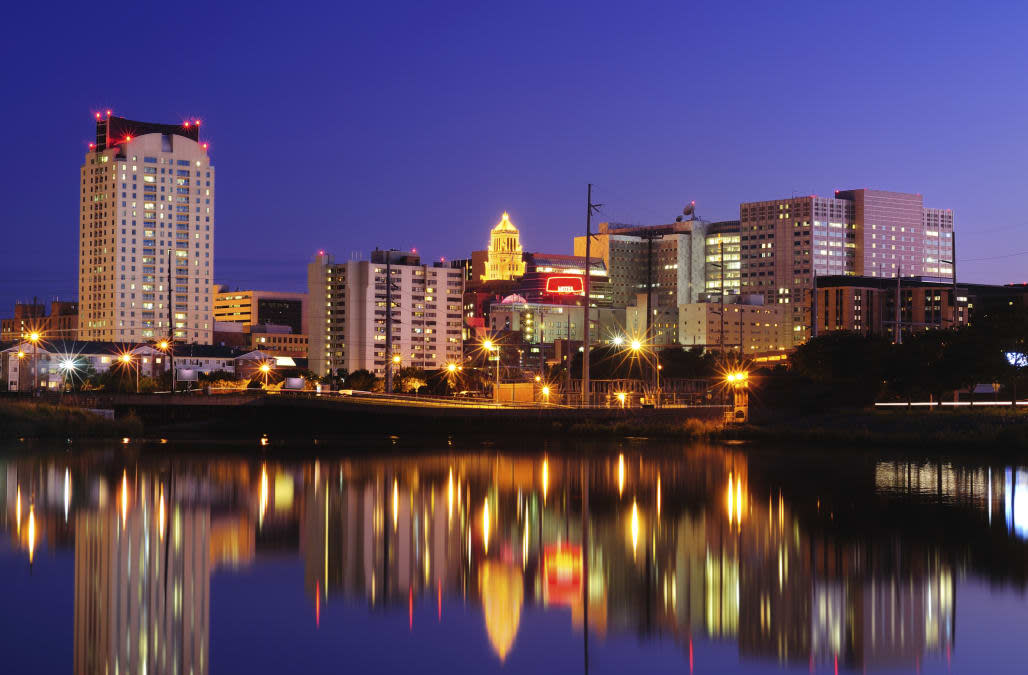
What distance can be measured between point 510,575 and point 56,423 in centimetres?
5825

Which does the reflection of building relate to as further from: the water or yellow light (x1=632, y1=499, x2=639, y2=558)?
yellow light (x1=632, y1=499, x2=639, y2=558)

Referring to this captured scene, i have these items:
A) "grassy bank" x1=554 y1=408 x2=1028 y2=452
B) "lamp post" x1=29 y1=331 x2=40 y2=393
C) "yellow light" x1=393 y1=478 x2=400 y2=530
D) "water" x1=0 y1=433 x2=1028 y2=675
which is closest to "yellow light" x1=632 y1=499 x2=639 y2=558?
"water" x1=0 y1=433 x2=1028 y2=675

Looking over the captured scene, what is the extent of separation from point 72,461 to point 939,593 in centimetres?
4150

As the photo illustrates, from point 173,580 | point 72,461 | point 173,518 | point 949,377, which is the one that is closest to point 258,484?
point 173,518

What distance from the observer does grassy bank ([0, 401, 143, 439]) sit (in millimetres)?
72500

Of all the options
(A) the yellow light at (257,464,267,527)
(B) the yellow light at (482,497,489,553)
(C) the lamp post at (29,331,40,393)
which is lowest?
(A) the yellow light at (257,464,267,527)

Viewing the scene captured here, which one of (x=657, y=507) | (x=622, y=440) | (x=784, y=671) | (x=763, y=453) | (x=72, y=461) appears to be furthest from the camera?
(x=622, y=440)

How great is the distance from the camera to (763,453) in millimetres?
61719

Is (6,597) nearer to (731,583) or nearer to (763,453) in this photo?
(731,583)

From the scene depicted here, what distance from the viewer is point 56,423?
7531cm

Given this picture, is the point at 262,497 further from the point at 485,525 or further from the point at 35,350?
the point at 35,350

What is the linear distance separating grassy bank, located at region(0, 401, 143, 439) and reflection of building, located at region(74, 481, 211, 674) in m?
42.6

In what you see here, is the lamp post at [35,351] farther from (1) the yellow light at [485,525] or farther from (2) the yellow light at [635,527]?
(2) the yellow light at [635,527]

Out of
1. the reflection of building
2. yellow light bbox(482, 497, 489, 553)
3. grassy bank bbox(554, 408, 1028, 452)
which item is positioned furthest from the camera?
grassy bank bbox(554, 408, 1028, 452)
